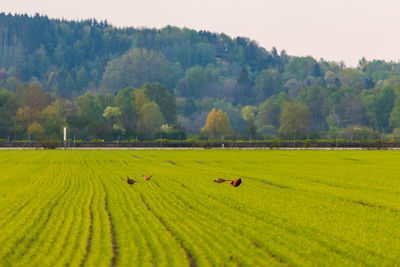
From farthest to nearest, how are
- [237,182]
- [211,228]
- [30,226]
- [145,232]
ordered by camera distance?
[237,182]
[30,226]
[211,228]
[145,232]

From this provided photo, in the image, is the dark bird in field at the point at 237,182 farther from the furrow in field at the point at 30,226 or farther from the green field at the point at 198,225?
the furrow in field at the point at 30,226

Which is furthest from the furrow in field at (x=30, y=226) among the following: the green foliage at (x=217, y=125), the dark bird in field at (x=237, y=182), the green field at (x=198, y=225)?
the green foliage at (x=217, y=125)

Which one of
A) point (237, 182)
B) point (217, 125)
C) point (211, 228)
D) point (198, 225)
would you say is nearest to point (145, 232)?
point (198, 225)

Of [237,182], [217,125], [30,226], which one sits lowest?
[30,226]

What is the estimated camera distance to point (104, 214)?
1845 cm

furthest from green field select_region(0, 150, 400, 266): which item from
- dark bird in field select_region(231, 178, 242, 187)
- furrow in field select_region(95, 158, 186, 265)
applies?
dark bird in field select_region(231, 178, 242, 187)

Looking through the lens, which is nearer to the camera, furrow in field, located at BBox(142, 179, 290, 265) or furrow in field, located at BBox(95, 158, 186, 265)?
furrow in field, located at BBox(95, 158, 186, 265)

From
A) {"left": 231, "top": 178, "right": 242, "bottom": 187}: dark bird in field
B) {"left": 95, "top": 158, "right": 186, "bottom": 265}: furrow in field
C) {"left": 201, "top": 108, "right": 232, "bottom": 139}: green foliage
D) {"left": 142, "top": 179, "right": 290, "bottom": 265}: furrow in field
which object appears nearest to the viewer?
{"left": 95, "top": 158, "right": 186, "bottom": 265}: furrow in field

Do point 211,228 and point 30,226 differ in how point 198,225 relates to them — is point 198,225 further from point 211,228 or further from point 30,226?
point 30,226

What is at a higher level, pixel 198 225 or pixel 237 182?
pixel 237 182

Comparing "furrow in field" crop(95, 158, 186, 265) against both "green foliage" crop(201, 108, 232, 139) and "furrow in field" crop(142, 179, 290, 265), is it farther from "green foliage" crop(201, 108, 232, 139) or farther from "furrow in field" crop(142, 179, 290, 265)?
"green foliage" crop(201, 108, 232, 139)

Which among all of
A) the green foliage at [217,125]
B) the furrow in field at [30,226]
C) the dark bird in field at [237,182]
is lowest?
the furrow in field at [30,226]

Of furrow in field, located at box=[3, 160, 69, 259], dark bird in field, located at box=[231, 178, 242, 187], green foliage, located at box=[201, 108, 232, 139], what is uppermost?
green foliage, located at box=[201, 108, 232, 139]

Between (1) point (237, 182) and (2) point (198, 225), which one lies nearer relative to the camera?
(2) point (198, 225)
